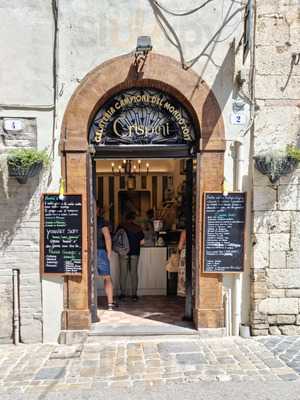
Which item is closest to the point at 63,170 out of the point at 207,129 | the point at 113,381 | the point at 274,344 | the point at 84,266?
the point at 84,266

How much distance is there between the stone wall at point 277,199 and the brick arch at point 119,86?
88 cm

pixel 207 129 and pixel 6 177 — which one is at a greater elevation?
pixel 207 129

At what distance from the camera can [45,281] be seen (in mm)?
5438

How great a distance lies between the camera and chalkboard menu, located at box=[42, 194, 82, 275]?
539 cm

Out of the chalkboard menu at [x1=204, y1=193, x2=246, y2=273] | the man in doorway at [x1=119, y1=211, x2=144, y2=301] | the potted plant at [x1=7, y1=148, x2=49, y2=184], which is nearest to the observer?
the potted plant at [x1=7, y1=148, x2=49, y2=184]

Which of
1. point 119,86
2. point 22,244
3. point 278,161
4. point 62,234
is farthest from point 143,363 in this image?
point 119,86

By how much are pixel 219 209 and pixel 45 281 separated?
2642 millimetres

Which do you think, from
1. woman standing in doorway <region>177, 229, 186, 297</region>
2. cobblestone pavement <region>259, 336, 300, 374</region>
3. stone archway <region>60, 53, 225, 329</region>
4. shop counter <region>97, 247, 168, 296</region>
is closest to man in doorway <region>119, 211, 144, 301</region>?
shop counter <region>97, 247, 168, 296</region>

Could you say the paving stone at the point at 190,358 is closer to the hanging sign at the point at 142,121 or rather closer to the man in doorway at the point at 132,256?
the man in doorway at the point at 132,256

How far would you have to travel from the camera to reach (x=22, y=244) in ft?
17.7

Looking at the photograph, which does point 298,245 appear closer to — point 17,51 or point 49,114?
point 49,114

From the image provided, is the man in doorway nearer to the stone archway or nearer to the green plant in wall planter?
the stone archway

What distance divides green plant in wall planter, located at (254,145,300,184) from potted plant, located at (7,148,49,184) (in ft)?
9.64

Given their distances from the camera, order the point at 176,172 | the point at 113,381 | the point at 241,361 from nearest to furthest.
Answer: the point at 113,381, the point at 241,361, the point at 176,172
